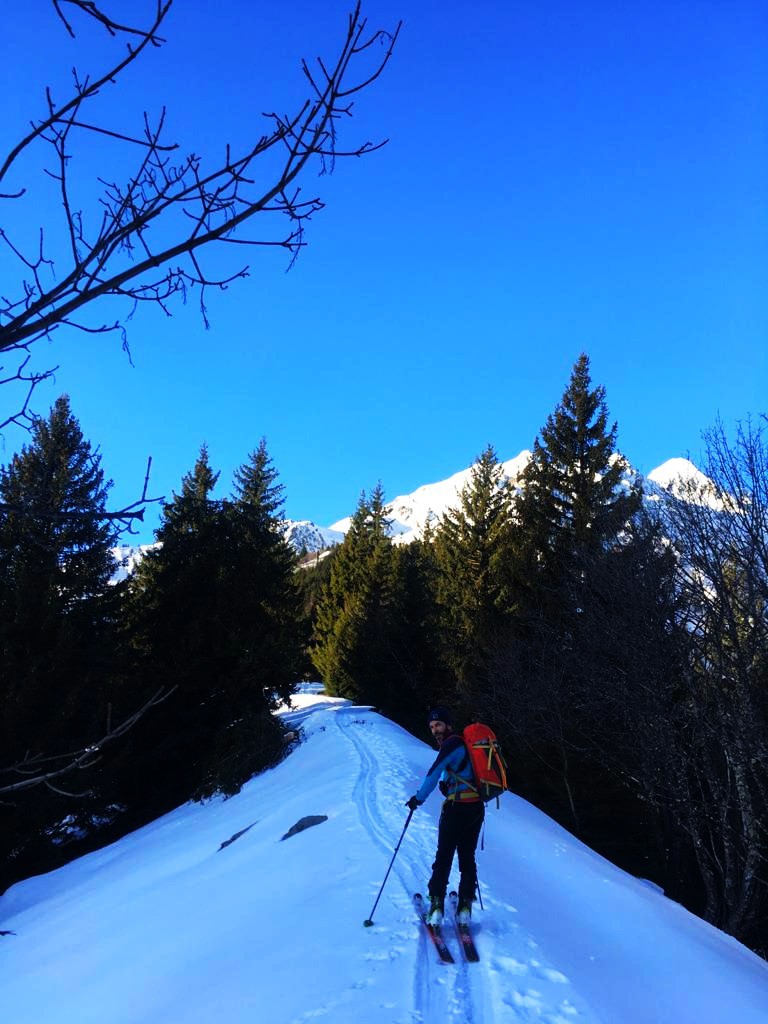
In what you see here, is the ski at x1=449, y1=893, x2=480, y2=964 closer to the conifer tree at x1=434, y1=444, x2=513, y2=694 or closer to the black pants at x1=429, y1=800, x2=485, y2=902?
the black pants at x1=429, y1=800, x2=485, y2=902

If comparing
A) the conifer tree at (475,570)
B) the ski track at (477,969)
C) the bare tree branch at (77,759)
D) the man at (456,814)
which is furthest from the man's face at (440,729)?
the conifer tree at (475,570)

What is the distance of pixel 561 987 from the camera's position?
4375 millimetres

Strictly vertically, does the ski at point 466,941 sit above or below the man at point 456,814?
below

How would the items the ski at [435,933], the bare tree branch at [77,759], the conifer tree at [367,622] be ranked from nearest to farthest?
the bare tree branch at [77,759], the ski at [435,933], the conifer tree at [367,622]

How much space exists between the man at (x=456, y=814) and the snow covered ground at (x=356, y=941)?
43 centimetres

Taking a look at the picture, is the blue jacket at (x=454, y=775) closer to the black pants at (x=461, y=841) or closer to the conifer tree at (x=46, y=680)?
the black pants at (x=461, y=841)

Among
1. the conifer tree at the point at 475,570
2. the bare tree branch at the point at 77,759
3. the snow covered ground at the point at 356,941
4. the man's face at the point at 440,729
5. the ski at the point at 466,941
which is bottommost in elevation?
the snow covered ground at the point at 356,941

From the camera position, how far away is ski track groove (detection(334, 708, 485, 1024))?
3.94 m

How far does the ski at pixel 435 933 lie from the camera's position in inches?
180

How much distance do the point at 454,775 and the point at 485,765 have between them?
0.31 metres

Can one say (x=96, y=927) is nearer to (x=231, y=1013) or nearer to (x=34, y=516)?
(x=231, y=1013)

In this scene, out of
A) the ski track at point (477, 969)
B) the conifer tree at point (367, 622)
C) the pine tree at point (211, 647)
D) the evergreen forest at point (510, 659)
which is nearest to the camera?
the ski track at point (477, 969)

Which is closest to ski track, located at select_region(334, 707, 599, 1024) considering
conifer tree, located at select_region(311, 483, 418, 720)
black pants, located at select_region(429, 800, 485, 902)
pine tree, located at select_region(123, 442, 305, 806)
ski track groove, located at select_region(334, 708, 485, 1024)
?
ski track groove, located at select_region(334, 708, 485, 1024)

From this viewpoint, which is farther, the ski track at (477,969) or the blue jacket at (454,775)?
the blue jacket at (454,775)
